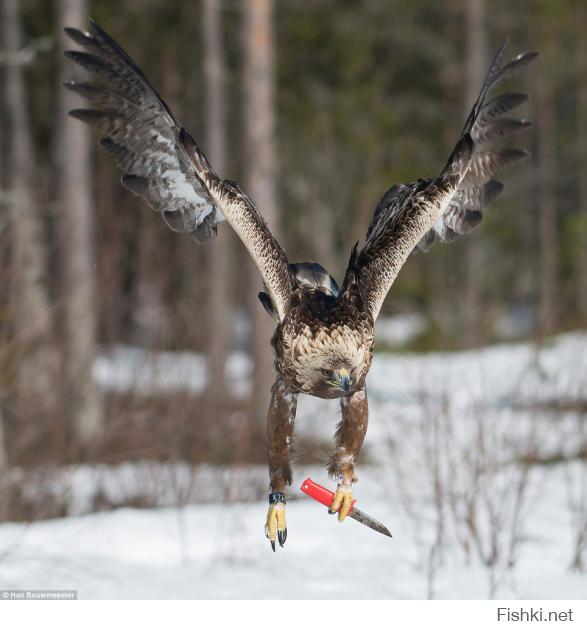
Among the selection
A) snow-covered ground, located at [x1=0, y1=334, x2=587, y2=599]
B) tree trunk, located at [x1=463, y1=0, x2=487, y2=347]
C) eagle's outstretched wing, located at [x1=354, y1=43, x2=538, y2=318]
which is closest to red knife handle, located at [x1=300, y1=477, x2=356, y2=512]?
Result: eagle's outstretched wing, located at [x1=354, y1=43, x2=538, y2=318]

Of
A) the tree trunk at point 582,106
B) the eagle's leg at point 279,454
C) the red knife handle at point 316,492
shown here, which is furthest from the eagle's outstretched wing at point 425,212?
the tree trunk at point 582,106

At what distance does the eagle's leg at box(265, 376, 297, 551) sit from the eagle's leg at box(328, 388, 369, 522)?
0.14 m

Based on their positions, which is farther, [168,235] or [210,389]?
[168,235]

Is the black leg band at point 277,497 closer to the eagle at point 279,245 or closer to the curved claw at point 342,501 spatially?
the eagle at point 279,245

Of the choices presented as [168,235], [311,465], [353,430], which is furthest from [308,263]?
[311,465]

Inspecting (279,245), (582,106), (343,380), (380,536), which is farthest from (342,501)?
(582,106)

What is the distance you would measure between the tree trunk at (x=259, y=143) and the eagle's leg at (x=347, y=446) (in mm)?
5440

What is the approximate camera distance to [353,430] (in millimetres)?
2660

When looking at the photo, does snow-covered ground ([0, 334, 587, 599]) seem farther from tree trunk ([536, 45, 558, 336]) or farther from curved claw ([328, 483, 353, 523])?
tree trunk ([536, 45, 558, 336])

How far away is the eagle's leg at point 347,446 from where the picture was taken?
8.69ft

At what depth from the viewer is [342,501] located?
269cm

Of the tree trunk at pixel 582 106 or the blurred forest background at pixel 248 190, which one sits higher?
the tree trunk at pixel 582 106

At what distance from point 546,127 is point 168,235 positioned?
71.1 feet

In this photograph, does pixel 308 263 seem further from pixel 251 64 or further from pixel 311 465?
pixel 311 465
